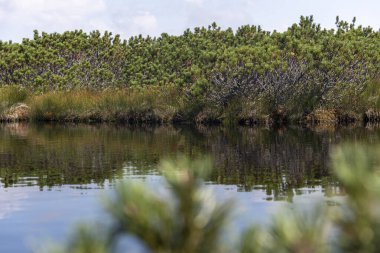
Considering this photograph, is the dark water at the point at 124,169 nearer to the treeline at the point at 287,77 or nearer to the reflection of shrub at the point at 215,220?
the reflection of shrub at the point at 215,220

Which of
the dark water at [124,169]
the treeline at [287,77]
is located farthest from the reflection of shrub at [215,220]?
the treeline at [287,77]

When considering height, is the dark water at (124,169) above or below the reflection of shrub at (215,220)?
below

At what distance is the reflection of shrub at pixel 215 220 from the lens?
201cm

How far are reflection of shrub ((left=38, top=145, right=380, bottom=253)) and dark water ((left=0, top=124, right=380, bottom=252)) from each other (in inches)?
171

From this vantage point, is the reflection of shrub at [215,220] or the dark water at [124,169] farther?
the dark water at [124,169]

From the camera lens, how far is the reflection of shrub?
201 centimetres

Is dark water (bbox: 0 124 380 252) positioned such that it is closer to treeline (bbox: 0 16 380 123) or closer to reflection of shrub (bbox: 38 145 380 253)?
reflection of shrub (bbox: 38 145 380 253)

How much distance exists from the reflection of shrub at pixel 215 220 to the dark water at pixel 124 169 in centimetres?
434

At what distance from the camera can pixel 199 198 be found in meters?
2.17

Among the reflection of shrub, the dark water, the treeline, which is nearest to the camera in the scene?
the reflection of shrub

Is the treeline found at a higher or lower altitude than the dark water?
higher

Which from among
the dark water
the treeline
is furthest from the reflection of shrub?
the treeline

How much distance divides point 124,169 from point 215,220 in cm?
1895

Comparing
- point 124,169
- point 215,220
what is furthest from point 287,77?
point 215,220
